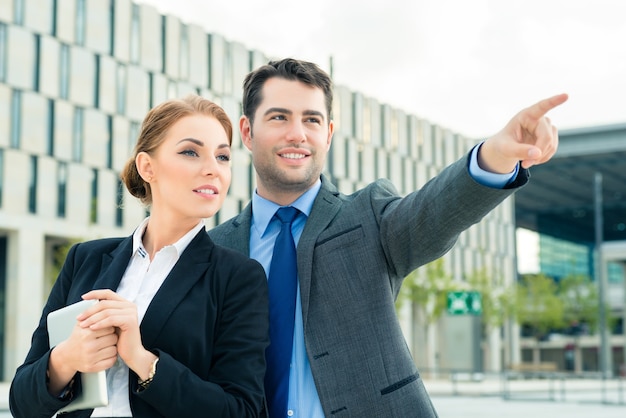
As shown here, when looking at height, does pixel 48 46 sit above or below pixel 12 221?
above

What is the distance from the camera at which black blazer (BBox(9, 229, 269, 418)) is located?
269 cm

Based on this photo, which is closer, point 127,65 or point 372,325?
point 372,325

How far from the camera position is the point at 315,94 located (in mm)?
3641

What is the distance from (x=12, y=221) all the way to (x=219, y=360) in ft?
119

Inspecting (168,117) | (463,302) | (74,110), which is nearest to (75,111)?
(74,110)

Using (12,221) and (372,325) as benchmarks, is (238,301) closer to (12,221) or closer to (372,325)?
(372,325)

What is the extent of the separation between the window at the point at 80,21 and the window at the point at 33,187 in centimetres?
593

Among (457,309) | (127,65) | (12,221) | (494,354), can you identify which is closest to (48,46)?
(127,65)

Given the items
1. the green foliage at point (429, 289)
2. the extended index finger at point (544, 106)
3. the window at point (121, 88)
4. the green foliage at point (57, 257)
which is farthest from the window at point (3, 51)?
the extended index finger at point (544, 106)

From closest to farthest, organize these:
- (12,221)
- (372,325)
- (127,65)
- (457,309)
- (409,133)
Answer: (372,325) → (457,309) → (12,221) → (127,65) → (409,133)

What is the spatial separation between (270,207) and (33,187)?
36289mm

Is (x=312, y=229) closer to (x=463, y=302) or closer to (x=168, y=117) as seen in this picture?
(x=168, y=117)

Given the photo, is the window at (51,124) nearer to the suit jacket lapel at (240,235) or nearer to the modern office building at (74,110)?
the modern office building at (74,110)

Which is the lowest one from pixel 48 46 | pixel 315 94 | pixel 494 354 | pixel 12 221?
pixel 494 354
